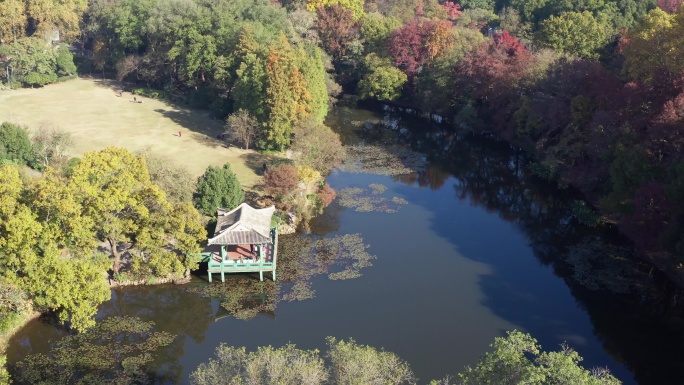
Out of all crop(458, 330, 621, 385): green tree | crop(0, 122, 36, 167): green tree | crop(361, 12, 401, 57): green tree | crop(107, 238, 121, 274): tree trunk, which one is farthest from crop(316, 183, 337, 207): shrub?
crop(361, 12, 401, 57): green tree

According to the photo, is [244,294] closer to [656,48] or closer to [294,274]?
[294,274]

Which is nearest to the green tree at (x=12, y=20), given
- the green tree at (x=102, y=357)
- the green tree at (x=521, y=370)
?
the green tree at (x=102, y=357)

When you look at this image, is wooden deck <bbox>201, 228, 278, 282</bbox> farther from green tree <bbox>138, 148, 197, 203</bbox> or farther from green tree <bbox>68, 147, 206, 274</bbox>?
green tree <bbox>138, 148, 197, 203</bbox>

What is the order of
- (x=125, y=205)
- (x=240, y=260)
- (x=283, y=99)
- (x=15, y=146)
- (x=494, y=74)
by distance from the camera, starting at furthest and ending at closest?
1. (x=494, y=74)
2. (x=283, y=99)
3. (x=15, y=146)
4. (x=240, y=260)
5. (x=125, y=205)

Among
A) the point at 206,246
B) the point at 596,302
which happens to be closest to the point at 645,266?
the point at 596,302

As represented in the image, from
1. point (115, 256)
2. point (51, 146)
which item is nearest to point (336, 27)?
point (51, 146)

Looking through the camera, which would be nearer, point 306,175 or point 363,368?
point 363,368
